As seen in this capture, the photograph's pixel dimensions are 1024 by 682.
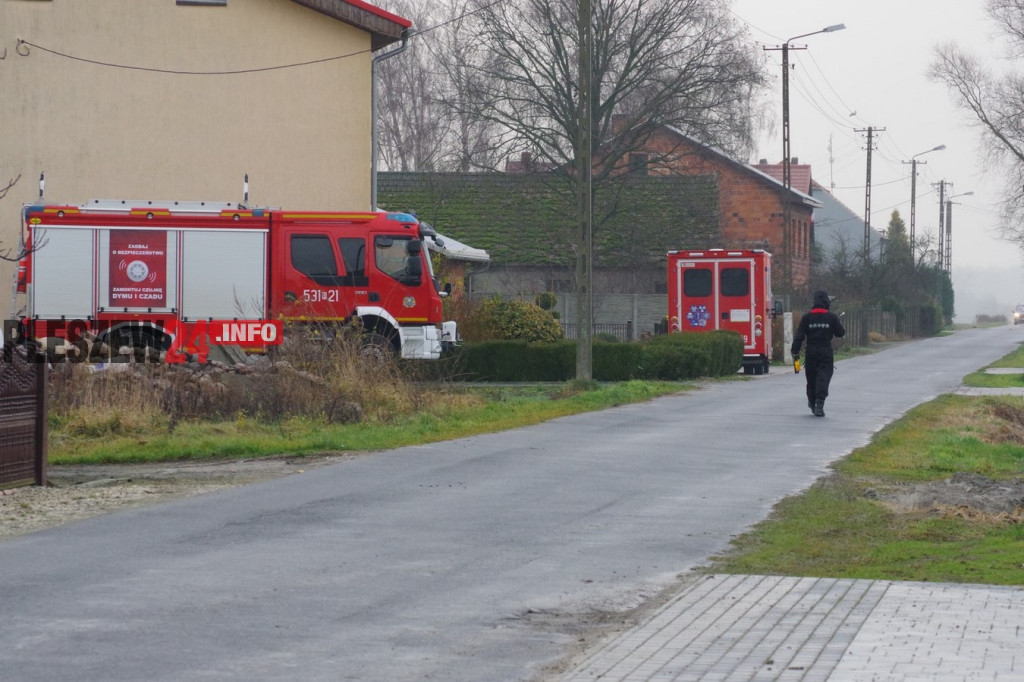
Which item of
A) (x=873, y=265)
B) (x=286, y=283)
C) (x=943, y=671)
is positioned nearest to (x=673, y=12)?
(x=286, y=283)

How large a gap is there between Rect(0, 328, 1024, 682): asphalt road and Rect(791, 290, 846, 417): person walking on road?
4.35 meters

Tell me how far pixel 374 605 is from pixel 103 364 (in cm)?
1200

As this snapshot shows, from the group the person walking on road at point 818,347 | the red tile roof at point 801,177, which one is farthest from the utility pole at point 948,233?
the person walking on road at point 818,347

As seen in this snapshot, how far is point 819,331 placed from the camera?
2167 centimetres

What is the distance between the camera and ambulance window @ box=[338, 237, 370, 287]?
86.2 ft

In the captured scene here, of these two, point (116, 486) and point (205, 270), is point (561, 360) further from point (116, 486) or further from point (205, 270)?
point (116, 486)

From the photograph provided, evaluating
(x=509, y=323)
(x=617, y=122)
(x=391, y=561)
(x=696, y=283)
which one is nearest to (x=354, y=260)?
(x=509, y=323)

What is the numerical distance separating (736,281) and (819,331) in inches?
533

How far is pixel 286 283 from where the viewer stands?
2609 cm

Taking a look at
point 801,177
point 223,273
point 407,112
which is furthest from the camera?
point 801,177

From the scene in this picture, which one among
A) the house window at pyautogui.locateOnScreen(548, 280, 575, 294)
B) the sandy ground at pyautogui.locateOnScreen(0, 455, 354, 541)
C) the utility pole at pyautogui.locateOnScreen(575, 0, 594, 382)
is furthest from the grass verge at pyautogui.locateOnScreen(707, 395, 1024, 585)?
the house window at pyautogui.locateOnScreen(548, 280, 575, 294)

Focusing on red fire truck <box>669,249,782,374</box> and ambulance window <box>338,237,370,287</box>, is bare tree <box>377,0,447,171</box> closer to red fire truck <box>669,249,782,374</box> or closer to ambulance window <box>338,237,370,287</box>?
red fire truck <box>669,249,782,374</box>

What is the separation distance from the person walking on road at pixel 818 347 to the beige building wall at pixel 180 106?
14035 mm

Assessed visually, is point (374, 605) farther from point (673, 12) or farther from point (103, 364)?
point (673, 12)
